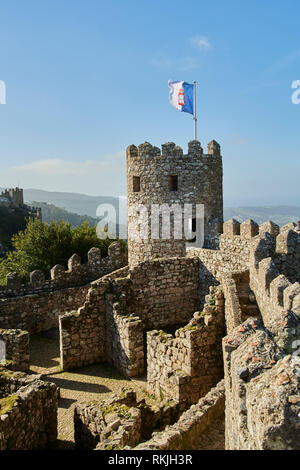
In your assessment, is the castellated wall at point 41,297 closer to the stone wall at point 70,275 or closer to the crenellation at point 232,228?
the stone wall at point 70,275

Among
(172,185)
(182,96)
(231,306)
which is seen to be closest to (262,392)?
(231,306)

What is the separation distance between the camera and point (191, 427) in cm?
496

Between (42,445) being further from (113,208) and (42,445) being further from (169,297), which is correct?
(113,208)

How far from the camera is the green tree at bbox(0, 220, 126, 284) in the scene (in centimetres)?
1862

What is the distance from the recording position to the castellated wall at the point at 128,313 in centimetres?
958

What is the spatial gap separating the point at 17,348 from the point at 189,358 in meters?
4.41

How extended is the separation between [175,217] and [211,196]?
60.1 inches

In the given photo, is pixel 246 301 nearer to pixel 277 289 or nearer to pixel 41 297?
pixel 277 289

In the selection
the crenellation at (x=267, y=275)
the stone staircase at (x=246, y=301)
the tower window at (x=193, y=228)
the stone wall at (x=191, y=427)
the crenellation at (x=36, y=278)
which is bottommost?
the stone wall at (x=191, y=427)

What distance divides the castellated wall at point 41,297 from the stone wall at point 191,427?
30.0ft

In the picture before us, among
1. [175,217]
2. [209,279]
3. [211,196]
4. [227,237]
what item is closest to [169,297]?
[209,279]

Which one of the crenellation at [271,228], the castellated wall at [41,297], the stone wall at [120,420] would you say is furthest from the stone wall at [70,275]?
the stone wall at [120,420]

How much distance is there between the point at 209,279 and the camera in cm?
1140
